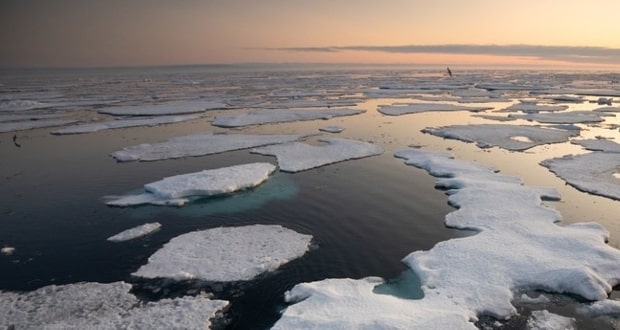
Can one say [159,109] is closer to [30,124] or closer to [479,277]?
[30,124]

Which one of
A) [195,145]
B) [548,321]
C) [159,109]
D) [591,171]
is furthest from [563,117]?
[159,109]

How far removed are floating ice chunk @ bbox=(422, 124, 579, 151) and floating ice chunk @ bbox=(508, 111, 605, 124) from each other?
3160 mm

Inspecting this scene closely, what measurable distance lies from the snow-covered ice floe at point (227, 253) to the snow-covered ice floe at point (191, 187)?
2.22 meters

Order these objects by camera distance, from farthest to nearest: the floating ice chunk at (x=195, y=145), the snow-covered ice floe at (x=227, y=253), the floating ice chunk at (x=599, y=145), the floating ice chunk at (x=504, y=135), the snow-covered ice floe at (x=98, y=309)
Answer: the floating ice chunk at (x=504, y=135) → the floating ice chunk at (x=195, y=145) → the floating ice chunk at (x=599, y=145) → the snow-covered ice floe at (x=227, y=253) → the snow-covered ice floe at (x=98, y=309)

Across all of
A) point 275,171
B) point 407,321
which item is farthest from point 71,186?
point 407,321

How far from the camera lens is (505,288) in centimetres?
680

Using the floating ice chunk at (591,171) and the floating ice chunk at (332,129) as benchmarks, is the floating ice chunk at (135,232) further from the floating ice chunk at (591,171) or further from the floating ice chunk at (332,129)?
the floating ice chunk at (332,129)

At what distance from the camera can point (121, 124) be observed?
917 inches

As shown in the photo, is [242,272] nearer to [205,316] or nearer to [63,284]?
[205,316]

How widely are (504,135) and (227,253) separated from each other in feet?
49.4

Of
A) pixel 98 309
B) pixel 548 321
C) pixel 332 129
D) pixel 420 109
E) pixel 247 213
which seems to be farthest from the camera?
pixel 420 109

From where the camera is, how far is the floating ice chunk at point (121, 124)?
21625 mm

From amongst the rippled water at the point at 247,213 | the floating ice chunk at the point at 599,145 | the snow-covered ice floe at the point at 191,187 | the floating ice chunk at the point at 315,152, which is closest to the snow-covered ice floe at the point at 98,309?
the rippled water at the point at 247,213

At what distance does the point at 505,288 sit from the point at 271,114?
68.2 ft
